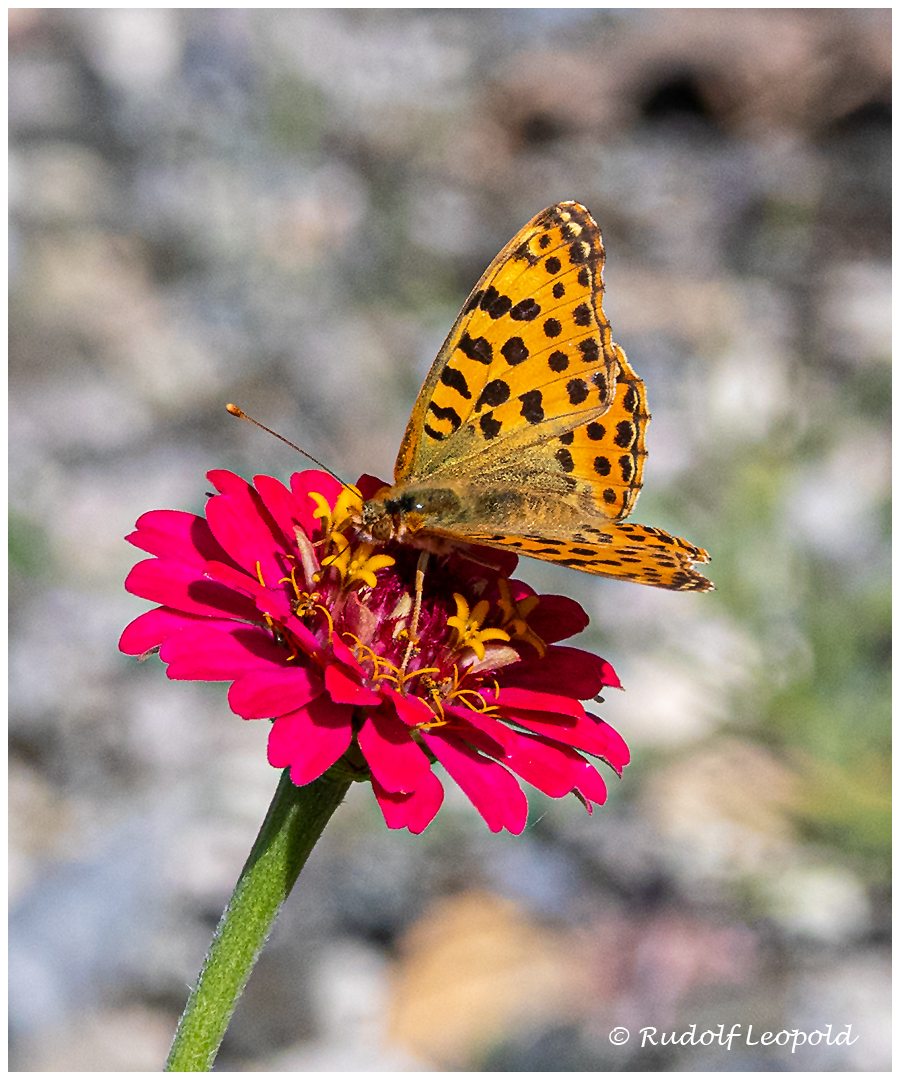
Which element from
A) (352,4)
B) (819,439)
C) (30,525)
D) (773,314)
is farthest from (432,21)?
(30,525)

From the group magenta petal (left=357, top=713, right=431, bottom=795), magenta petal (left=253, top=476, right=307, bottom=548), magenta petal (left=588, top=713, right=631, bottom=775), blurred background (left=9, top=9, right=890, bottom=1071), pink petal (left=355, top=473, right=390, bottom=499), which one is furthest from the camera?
blurred background (left=9, top=9, right=890, bottom=1071)

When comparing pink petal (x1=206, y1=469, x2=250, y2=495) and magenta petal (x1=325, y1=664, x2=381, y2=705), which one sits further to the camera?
pink petal (x1=206, y1=469, x2=250, y2=495)

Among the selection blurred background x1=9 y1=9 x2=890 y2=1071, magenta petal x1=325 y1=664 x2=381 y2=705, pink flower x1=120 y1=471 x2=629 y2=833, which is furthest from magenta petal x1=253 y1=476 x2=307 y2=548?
blurred background x1=9 y1=9 x2=890 y2=1071

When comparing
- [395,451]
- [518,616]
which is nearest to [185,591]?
[518,616]

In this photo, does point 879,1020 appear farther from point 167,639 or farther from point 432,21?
point 432,21

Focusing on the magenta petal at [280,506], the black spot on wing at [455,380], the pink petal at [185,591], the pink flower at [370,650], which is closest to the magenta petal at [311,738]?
the pink flower at [370,650]

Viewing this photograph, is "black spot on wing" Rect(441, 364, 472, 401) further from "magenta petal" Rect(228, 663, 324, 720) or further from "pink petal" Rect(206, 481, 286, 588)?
"magenta petal" Rect(228, 663, 324, 720)

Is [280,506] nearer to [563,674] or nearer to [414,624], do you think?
[414,624]

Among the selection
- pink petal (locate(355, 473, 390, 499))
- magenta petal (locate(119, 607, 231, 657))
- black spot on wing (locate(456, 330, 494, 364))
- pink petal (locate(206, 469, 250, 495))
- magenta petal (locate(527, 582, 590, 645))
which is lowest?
magenta petal (locate(119, 607, 231, 657))

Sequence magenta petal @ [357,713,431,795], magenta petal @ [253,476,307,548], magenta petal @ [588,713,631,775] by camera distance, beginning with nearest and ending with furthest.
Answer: magenta petal @ [357,713,431,795] < magenta petal @ [588,713,631,775] < magenta petal @ [253,476,307,548]
